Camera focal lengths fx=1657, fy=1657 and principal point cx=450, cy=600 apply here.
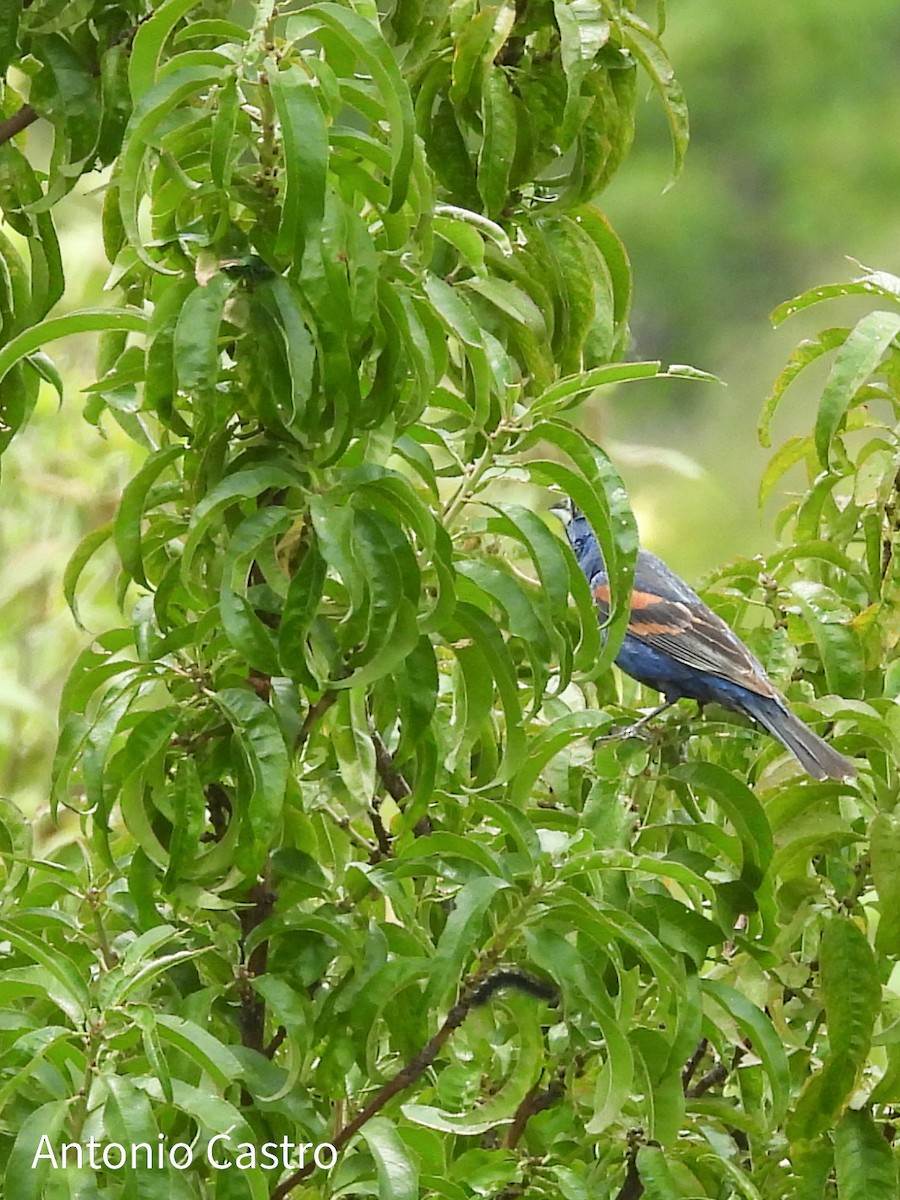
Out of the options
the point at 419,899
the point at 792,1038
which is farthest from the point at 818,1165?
the point at 419,899

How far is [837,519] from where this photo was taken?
1889mm

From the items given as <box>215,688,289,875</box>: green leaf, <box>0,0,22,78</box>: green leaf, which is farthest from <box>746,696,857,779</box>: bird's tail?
<box>0,0,22,78</box>: green leaf

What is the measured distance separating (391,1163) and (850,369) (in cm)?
87

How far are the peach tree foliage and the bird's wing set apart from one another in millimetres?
602

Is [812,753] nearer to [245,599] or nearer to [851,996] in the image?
[851,996]

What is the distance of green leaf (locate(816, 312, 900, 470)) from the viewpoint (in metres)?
1.62

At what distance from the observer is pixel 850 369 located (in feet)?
5.31

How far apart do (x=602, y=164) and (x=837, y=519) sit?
513mm

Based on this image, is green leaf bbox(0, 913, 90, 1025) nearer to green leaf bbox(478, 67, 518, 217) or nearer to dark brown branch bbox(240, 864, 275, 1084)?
dark brown branch bbox(240, 864, 275, 1084)

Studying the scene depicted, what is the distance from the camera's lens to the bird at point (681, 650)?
191cm

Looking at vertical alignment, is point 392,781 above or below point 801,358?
below

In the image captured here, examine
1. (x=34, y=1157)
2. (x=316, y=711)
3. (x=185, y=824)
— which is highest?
(x=316, y=711)

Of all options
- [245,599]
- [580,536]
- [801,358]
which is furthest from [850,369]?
[580,536]

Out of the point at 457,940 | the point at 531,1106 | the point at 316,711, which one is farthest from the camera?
the point at 531,1106
